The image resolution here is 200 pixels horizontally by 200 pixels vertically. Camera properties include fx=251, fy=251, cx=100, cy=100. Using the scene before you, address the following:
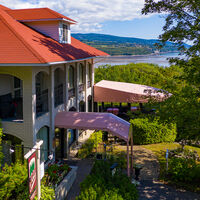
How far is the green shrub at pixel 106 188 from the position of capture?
846 centimetres

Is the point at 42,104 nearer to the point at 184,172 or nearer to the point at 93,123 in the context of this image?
the point at 93,123

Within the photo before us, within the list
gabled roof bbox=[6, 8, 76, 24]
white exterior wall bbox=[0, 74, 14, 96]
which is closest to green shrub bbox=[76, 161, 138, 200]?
white exterior wall bbox=[0, 74, 14, 96]

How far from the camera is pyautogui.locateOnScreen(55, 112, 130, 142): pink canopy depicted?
46.2ft

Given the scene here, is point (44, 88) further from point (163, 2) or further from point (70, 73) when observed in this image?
point (163, 2)

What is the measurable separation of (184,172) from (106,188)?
6.68 metres

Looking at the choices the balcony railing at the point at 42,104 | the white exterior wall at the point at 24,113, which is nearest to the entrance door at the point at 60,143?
the balcony railing at the point at 42,104

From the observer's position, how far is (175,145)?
21.0 meters

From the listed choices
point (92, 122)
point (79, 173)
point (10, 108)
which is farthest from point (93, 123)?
point (10, 108)

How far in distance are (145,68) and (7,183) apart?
4242cm

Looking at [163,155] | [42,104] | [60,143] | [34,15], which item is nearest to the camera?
[42,104]

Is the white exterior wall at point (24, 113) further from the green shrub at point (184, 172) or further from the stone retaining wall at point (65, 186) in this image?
the green shrub at point (184, 172)

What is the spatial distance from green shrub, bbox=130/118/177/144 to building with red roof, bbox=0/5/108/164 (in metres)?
4.99

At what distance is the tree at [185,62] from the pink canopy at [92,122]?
290 cm

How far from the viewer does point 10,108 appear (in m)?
13.0
